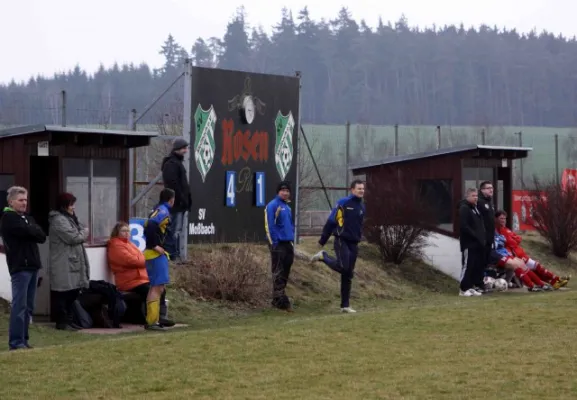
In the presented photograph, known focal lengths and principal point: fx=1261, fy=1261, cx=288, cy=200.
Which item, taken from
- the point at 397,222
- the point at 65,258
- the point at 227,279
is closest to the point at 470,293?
the point at 397,222

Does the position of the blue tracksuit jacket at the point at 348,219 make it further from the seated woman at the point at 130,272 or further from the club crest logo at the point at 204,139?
the club crest logo at the point at 204,139

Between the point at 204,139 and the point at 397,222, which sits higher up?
the point at 204,139

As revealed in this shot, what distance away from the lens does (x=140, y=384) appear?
34.9 feet

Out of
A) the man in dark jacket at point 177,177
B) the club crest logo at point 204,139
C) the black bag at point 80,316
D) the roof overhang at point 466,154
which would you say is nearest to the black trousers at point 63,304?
the black bag at point 80,316

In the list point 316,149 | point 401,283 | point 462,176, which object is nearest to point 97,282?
point 401,283

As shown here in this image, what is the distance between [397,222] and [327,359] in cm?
1272

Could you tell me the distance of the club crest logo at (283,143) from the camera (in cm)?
2305

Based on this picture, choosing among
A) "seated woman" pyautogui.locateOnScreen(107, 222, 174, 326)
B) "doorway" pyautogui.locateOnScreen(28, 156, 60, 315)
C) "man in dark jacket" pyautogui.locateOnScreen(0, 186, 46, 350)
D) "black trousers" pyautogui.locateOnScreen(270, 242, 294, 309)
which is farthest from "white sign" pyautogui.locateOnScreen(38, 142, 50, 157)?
"black trousers" pyautogui.locateOnScreen(270, 242, 294, 309)

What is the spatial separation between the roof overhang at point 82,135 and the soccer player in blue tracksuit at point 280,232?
6.59 feet

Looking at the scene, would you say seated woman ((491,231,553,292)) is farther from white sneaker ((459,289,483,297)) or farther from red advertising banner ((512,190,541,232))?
red advertising banner ((512,190,541,232))

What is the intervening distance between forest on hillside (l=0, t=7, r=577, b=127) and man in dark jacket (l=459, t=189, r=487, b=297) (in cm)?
7452

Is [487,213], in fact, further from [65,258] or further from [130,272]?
[65,258]

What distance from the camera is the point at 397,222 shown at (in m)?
24.7

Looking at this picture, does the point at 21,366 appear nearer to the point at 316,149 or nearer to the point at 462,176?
the point at 462,176
